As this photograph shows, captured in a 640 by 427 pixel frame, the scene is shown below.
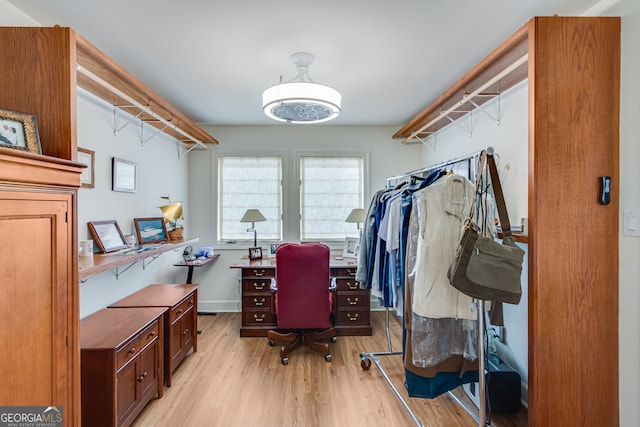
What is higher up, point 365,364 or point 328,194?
point 328,194

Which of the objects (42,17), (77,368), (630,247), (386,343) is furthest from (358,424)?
(42,17)

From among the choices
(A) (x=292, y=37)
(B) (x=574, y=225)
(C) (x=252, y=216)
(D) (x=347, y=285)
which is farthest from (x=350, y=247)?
(B) (x=574, y=225)

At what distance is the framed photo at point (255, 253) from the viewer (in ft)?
12.2

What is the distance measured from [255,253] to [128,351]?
78.2 inches

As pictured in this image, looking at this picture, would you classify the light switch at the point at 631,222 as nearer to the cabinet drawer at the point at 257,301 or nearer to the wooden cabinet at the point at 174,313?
the wooden cabinet at the point at 174,313

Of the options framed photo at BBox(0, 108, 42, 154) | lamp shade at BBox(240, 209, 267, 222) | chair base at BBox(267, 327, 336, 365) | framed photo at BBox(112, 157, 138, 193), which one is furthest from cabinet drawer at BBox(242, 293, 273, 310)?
framed photo at BBox(0, 108, 42, 154)

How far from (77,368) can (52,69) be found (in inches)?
51.1

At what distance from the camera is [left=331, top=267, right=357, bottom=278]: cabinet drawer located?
337cm

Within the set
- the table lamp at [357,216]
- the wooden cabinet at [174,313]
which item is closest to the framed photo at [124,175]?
the wooden cabinet at [174,313]

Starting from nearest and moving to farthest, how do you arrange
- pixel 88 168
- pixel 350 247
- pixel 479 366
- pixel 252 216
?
pixel 479 366 < pixel 88 168 < pixel 252 216 < pixel 350 247

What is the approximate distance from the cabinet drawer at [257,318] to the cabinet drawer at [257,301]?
0.06m

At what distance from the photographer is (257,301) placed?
337cm

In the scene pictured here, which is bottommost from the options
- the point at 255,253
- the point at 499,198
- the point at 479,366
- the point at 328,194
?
the point at 479,366

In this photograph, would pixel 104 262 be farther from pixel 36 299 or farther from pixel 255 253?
pixel 255 253
